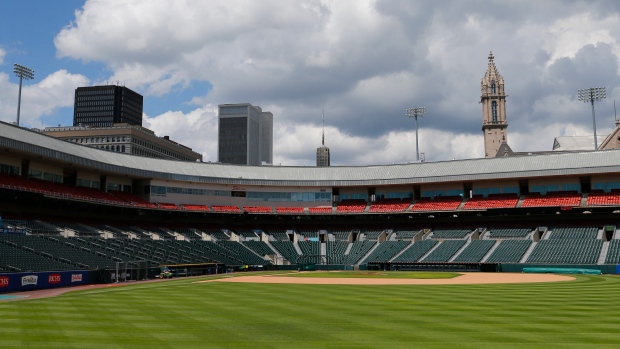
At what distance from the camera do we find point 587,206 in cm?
6975

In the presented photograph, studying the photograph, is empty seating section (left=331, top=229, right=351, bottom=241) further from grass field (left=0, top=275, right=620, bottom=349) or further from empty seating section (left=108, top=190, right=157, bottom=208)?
grass field (left=0, top=275, right=620, bottom=349)

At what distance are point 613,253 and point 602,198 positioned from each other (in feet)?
42.2

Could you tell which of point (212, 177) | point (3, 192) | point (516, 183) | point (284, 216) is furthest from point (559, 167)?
point (3, 192)

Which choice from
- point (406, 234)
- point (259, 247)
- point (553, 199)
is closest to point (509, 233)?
point (553, 199)

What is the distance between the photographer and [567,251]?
64250 mm

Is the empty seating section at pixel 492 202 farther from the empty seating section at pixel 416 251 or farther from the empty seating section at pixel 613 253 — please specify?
the empty seating section at pixel 613 253

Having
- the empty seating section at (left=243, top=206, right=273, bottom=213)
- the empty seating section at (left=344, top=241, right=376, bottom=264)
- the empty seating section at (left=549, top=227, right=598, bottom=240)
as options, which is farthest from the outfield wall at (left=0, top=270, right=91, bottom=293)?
the empty seating section at (left=549, top=227, right=598, bottom=240)

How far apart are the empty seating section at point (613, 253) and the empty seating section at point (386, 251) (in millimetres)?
26190

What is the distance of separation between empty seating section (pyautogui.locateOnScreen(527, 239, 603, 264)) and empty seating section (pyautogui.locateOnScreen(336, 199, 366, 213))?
28683 mm

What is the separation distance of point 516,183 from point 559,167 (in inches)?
258

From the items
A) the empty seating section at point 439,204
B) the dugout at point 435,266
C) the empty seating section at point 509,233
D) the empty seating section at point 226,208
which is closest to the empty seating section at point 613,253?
the empty seating section at point 509,233

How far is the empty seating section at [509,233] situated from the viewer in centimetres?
7300

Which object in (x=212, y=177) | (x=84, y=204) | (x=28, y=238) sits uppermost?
(x=212, y=177)

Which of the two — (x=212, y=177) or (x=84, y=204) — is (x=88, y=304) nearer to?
(x=84, y=204)
